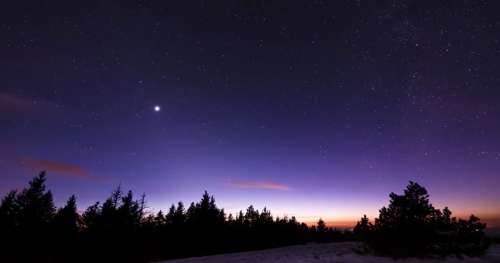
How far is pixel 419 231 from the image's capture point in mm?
17078

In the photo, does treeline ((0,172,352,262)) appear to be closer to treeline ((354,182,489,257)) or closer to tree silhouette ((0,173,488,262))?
tree silhouette ((0,173,488,262))

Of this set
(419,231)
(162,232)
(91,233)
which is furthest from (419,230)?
(162,232)

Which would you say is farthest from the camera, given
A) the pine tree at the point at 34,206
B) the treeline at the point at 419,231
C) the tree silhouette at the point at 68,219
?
the tree silhouette at the point at 68,219

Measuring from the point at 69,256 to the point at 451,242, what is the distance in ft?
128

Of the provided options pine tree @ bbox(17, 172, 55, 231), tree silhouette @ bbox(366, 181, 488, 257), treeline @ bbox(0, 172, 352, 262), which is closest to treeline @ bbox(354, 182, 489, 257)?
tree silhouette @ bbox(366, 181, 488, 257)

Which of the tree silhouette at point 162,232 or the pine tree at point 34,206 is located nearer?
the tree silhouette at point 162,232

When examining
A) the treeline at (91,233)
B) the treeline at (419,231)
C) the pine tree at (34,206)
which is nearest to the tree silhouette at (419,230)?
the treeline at (419,231)

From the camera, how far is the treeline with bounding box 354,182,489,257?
52.8 feet

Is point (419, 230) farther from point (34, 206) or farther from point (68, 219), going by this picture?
point (68, 219)

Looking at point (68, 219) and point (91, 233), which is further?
point (68, 219)

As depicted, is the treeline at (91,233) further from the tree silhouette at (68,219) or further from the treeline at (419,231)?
the treeline at (419,231)

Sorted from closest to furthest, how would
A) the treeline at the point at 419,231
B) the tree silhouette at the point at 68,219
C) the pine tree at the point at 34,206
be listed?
the treeline at the point at 419,231 < the pine tree at the point at 34,206 < the tree silhouette at the point at 68,219

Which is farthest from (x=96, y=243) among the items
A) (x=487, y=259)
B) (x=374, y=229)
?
(x=487, y=259)

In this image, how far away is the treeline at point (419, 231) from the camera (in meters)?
16.1
